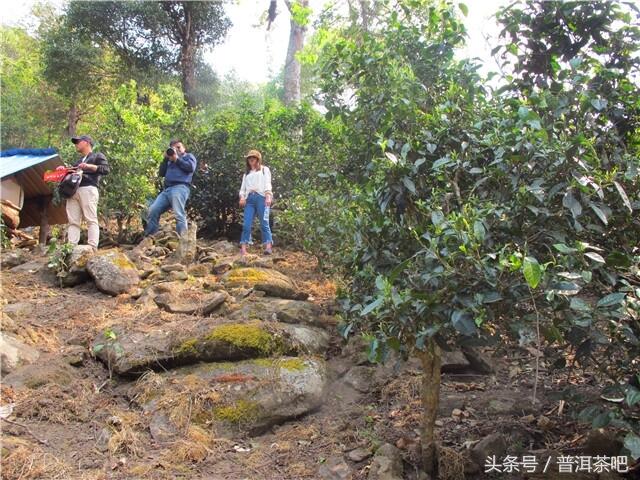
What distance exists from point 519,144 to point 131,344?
3239mm

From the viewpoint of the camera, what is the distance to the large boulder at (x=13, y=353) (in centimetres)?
387

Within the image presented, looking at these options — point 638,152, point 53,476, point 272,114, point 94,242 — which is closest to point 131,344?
point 53,476

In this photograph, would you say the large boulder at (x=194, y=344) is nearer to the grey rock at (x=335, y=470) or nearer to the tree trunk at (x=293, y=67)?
the grey rock at (x=335, y=470)

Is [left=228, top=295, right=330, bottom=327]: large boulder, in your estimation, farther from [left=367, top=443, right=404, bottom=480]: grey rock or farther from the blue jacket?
the blue jacket

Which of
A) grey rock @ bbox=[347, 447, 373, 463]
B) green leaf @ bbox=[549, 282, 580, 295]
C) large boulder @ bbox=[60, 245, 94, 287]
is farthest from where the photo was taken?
large boulder @ bbox=[60, 245, 94, 287]

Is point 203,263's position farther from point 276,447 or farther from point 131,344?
point 276,447

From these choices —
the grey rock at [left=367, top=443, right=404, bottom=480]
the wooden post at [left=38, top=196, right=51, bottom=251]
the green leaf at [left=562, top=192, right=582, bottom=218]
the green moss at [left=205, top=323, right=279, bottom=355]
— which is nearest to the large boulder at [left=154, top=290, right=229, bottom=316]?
the green moss at [left=205, top=323, right=279, bottom=355]

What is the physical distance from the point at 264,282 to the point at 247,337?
46.9 inches

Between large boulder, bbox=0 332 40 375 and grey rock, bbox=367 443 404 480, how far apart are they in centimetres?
272

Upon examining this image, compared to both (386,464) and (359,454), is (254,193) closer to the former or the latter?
(359,454)

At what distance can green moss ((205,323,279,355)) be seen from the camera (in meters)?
4.17

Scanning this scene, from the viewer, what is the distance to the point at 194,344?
4156 millimetres

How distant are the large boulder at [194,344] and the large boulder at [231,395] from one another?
10 centimetres

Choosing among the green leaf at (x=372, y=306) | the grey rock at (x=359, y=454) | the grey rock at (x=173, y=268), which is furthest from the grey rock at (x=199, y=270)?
the green leaf at (x=372, y=306)
